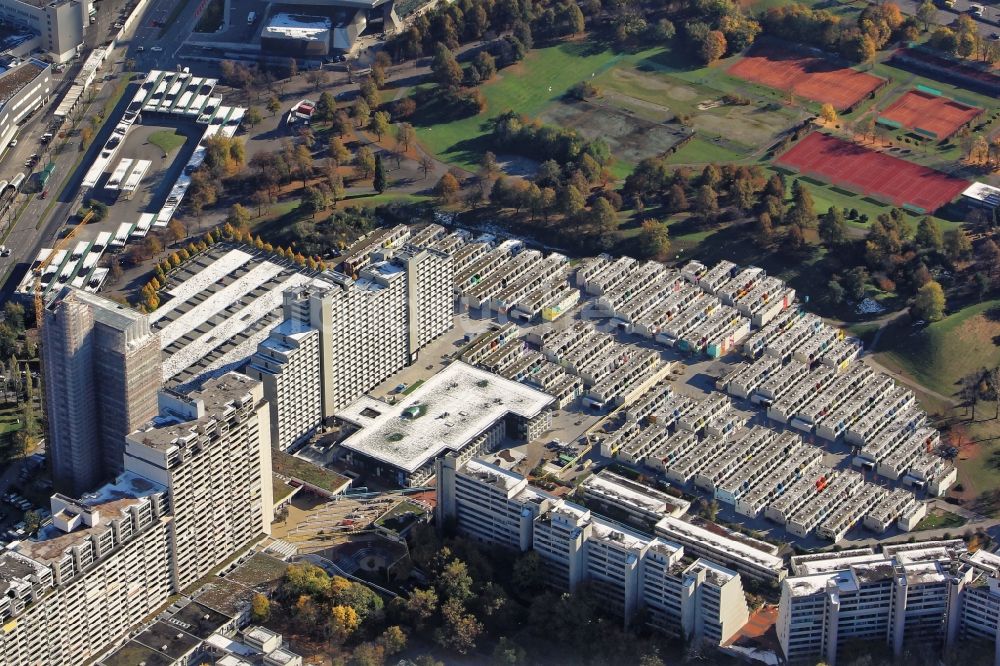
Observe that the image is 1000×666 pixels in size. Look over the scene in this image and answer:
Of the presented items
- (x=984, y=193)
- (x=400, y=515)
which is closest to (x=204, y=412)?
(x=400, y=515)

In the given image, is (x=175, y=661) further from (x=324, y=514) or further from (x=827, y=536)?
(x=827, y=536)

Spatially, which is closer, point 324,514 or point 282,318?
point 324,514

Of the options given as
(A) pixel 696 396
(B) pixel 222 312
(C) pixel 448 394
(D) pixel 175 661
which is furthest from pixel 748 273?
(D) pixel 175 661

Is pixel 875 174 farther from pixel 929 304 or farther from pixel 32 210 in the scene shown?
pixel 32 210

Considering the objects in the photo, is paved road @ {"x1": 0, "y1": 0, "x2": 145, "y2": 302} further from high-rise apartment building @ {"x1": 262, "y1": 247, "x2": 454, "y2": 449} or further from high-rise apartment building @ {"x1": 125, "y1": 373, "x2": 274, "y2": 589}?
high-rise apartment building @ {"x1": 125, "y1": 373, "x2": 274, "y2": 589}

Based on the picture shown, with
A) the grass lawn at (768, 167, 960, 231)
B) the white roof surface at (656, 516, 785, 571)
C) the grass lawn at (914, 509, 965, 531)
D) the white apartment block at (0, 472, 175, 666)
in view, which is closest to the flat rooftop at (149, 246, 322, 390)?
the white apartment block at (0, 472, 175, 666)

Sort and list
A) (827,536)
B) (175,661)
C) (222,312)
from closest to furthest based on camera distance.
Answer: (175,661) → (827,536) → (222,312)

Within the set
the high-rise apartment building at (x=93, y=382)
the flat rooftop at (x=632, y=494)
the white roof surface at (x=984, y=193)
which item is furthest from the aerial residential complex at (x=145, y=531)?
the white roof surface at (x=984, y=193)

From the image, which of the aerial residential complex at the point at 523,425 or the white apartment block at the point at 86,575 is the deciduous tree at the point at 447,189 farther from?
the white apartment block at the point at 86,575
